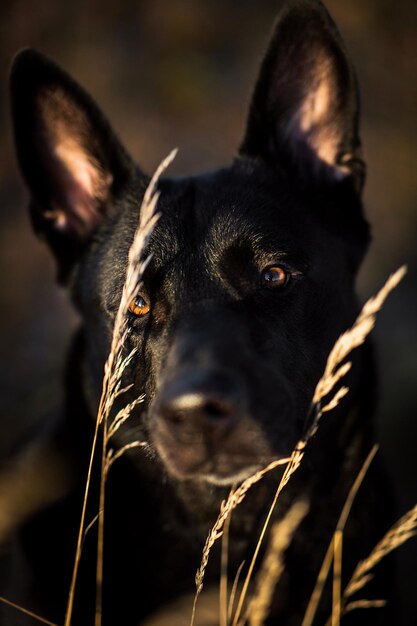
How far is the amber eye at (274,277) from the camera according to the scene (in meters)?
1.87

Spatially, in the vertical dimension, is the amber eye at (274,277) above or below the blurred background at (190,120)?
below

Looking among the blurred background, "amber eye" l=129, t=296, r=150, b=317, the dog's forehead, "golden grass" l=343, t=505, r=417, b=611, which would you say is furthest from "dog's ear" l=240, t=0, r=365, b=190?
the blurred background

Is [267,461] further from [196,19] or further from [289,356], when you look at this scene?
[196,19]

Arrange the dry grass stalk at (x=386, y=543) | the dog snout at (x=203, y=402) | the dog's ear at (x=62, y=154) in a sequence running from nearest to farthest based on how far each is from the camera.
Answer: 1. the dry grass stalk at (x=386, y=543)
2. the dog snout at (x=203, y=402)
3. the dog's ear at (x=62, y=154)

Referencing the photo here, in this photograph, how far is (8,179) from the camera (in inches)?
228

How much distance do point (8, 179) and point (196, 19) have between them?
2619mm

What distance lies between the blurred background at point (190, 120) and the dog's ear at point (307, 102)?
5.63ft

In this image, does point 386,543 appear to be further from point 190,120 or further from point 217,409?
point 190,120

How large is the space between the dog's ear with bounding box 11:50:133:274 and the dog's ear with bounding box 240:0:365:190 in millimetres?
526

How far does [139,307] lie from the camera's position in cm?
191

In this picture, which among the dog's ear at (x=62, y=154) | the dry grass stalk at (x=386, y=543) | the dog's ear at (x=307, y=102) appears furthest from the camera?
the dog's ear at (x=62, y=154)

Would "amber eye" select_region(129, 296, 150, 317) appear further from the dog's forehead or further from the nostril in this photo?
the nostril

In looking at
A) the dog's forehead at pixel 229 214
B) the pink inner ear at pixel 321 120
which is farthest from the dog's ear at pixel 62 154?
the pink inner ear at pixel 321 120

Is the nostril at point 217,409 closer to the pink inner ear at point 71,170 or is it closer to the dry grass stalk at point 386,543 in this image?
the dry grass stalk at point 386,543
